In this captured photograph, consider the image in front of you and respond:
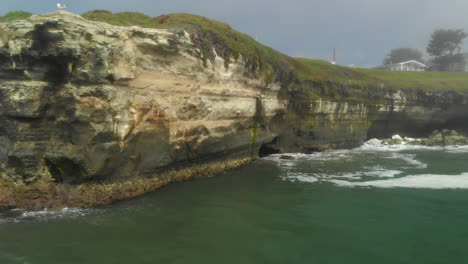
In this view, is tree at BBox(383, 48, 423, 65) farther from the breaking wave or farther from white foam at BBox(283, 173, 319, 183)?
white foam at BBox(283, 173, 319, 183)

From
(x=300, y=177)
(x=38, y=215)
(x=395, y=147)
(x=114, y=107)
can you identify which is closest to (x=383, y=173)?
(x=300, y=177)

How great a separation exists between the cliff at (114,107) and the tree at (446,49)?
6359 cm

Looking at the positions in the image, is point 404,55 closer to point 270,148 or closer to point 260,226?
point 270,148

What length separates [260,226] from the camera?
30.1ft

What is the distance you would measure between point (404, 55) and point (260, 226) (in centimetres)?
9505

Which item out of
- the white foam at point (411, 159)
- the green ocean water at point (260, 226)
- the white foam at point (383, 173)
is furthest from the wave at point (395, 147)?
the green ocean water at point (260, 226)

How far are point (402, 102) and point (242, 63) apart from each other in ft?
73.3

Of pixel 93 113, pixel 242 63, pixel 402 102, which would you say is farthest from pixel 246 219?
pixel 402 102

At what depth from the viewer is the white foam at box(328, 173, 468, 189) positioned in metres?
13.7

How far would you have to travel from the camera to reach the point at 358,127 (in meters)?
29.6

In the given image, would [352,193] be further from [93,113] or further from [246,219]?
[93,113]

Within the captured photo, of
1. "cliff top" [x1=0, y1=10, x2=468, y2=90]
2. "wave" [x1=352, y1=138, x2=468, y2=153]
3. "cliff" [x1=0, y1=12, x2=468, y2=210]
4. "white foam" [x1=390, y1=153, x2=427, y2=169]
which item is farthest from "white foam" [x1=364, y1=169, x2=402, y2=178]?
"wave" [x1=352, y1=138, x2=468, y2=153]

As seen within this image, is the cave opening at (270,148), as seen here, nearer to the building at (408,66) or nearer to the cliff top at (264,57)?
the cliff top at (264,57)

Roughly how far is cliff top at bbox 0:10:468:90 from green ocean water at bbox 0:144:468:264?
7160 millimetres
